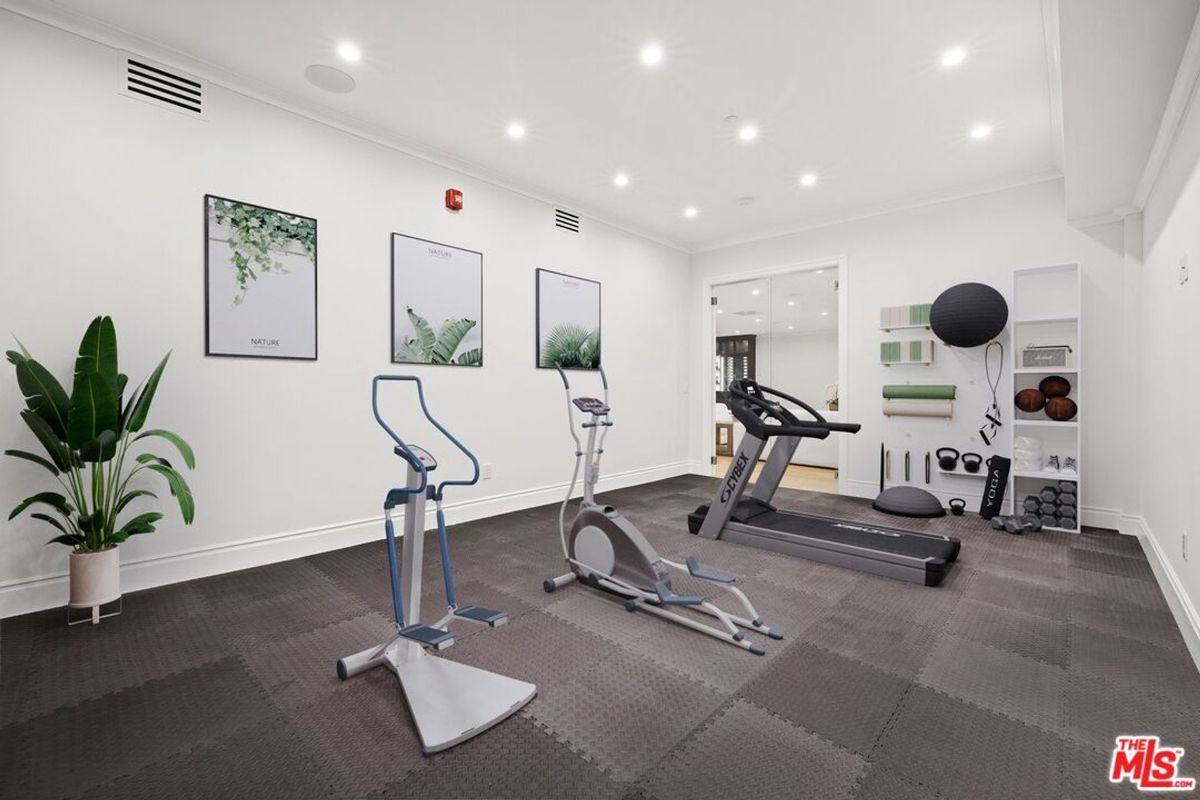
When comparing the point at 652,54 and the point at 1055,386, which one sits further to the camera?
the point at 1055,386

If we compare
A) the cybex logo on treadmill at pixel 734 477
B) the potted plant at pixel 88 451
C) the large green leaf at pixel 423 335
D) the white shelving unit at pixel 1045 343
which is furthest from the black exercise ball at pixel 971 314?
the potted plant at pixel 88 451

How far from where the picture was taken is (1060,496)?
4.52 metres

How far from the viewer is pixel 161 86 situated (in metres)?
3.22

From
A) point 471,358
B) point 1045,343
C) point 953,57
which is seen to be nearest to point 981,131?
point 953,57

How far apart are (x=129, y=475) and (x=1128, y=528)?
725 centimetres

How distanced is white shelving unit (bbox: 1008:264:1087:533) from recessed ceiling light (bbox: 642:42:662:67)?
12.5ft

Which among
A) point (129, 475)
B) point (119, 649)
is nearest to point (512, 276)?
point (129, 475)

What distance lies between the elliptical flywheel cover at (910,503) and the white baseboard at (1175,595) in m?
1.38

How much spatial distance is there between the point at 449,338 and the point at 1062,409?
17.7ft

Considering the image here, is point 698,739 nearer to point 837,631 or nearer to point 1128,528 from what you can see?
point 837,631

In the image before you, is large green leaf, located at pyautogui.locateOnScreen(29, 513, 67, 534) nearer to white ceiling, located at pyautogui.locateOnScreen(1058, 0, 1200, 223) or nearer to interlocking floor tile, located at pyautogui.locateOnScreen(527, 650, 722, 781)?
interlocking floor tile, located at pyautogui.locateOnScreen(527, 650, 722, 781)

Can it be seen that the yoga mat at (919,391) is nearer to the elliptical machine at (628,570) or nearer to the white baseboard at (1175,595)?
the white baseboard at (1175,595)

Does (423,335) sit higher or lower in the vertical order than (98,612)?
higher

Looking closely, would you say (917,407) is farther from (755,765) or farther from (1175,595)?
(755,765)
